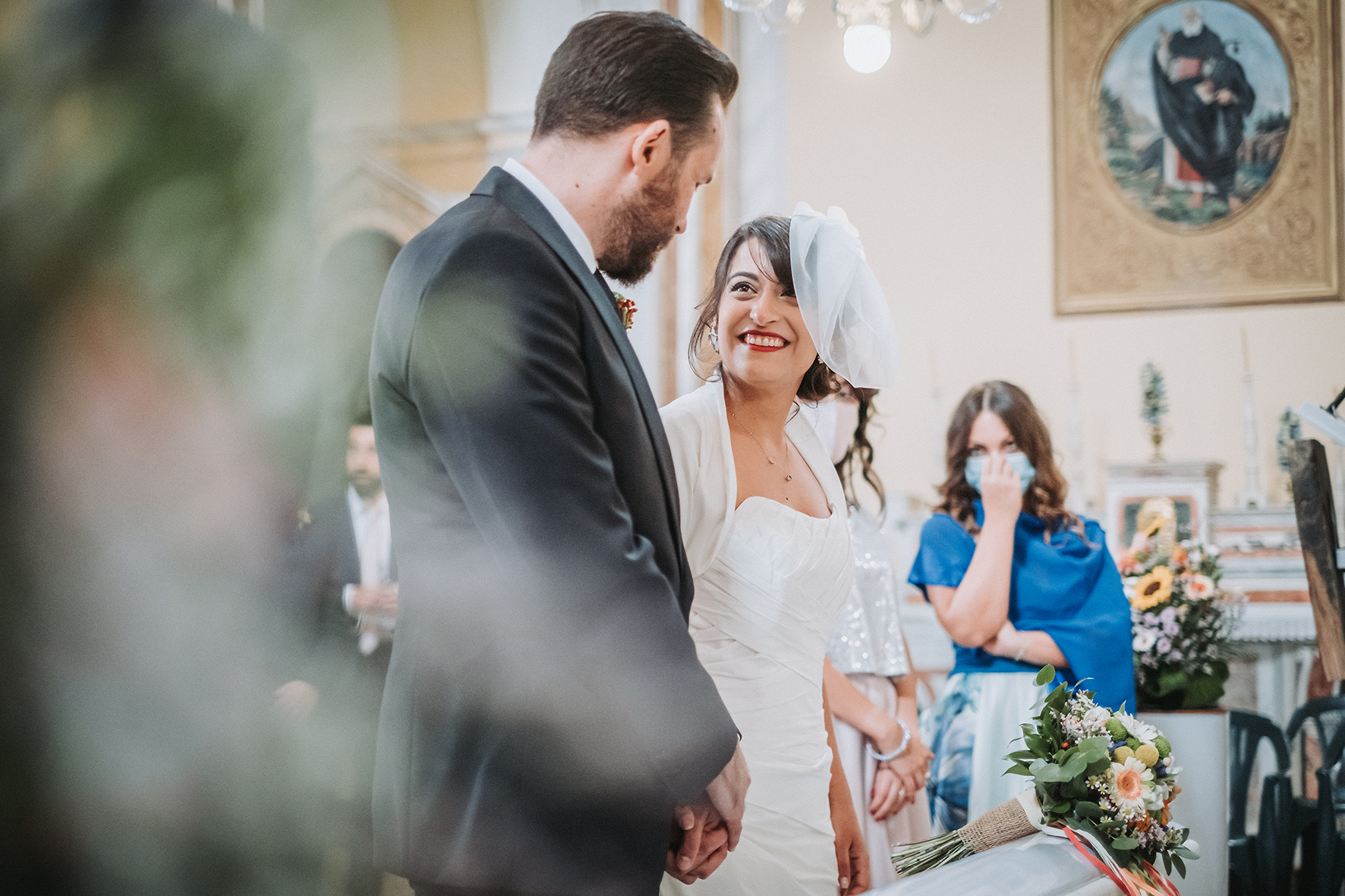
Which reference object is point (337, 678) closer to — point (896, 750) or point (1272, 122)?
point (896, 750)

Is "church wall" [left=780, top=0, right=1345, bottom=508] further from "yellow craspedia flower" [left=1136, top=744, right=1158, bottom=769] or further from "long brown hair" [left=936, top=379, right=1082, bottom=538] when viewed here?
"yellow craspedia flower" [left=1136, top=744, right=1158, bottom=769]

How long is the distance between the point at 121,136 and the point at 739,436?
1.54 m

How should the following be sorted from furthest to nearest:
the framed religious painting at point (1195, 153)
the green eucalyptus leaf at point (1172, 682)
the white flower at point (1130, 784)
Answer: the framed religious painting at point (1195, 153)
the green eucalyptus leaf at point (1172, 682)
the white flower at point (1130, 784)

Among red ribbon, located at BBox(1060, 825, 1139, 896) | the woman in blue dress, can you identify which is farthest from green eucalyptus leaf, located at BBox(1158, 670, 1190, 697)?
red ribbon, located at BBox(1060, 825, 1139, 896)

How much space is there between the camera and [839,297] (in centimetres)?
157

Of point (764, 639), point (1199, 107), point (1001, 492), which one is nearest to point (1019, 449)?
point (1001, 492)

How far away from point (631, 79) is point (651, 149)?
0.07 meters

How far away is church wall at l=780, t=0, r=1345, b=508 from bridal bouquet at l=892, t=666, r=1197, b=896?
15.4 feet

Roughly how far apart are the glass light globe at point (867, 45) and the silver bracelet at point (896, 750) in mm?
2524

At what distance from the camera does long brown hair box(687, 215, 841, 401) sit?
1653 millimetres

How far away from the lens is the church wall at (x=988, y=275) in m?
6.30

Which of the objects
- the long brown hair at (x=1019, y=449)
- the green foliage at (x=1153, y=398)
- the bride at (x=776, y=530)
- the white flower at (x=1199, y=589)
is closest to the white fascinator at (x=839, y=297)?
the bride at (x=776, y=530)

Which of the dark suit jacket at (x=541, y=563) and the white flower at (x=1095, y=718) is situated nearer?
the dark suit jacket at (x=541, y=563)

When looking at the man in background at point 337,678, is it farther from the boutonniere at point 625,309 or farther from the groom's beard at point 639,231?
the boutonniere at point 625,309
